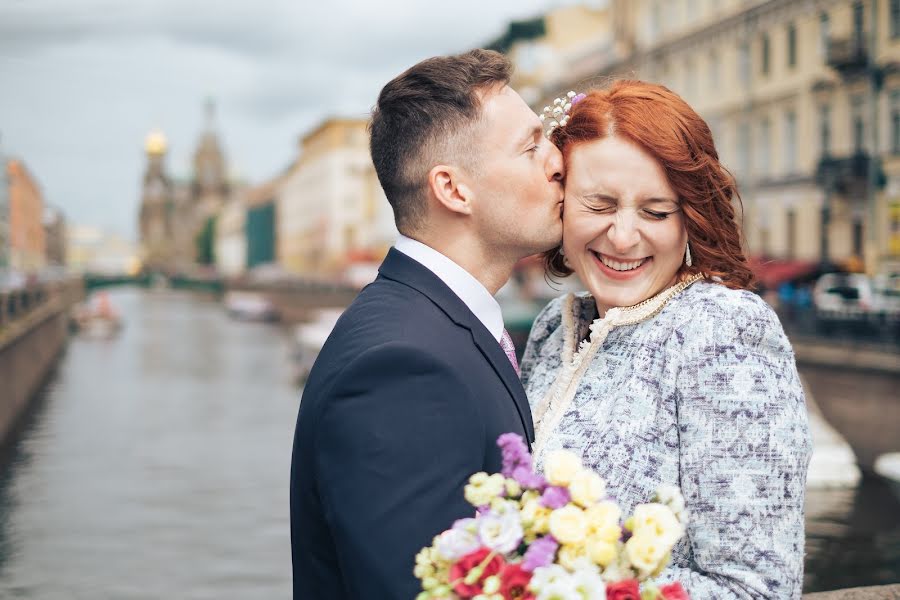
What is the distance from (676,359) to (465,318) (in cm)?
41

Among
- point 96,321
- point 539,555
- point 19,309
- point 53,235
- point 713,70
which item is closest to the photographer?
point 539,555

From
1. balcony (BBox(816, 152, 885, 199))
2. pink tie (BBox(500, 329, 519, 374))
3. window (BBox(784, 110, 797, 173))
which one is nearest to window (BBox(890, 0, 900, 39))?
balcony (BBox(816, 152, 885, 199))

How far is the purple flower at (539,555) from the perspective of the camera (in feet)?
5.23

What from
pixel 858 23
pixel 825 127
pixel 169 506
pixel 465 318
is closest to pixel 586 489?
pixel 465 318

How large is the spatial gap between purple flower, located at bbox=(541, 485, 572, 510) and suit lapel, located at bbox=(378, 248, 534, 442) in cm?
51

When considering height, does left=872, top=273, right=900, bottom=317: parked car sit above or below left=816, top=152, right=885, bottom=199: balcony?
below

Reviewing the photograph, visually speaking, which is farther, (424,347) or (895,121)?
(895,121)

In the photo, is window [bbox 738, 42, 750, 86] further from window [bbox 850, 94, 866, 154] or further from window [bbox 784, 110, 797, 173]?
window [bbox 850, 94, 866, 154]

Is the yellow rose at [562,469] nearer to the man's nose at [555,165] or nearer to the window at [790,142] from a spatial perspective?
the man's nose at [555,165]

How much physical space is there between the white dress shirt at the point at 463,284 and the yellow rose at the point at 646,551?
69cm

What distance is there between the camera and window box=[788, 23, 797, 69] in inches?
→ 1391

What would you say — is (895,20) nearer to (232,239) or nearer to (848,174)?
(848,174)

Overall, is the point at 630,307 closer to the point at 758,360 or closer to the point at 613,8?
the point at 758,360

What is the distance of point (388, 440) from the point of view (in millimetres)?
1829
